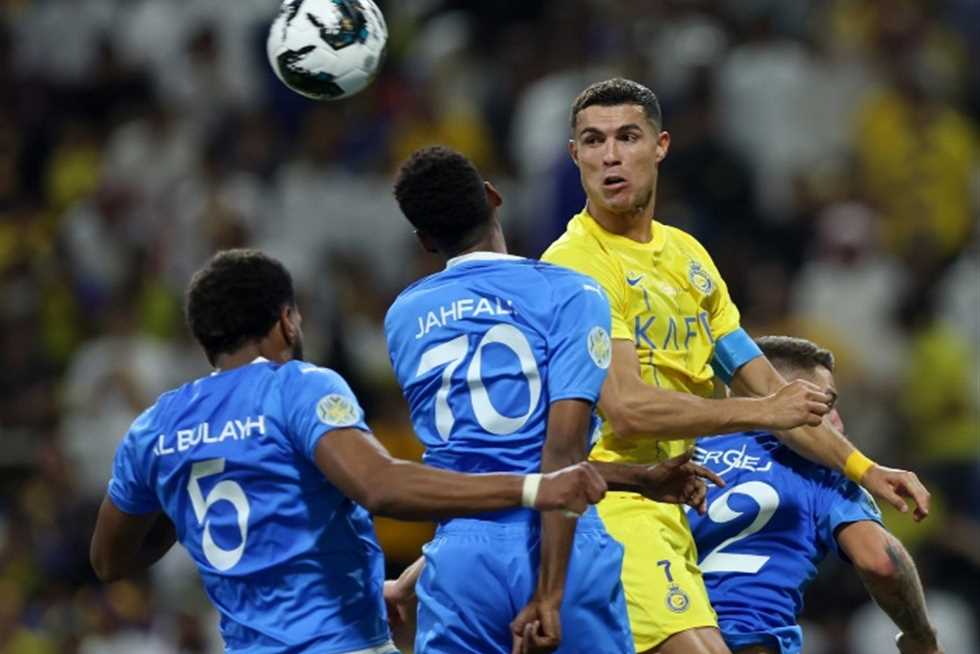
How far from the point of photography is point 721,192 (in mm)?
13156

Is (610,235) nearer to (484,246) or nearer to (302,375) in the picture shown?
(484,246)

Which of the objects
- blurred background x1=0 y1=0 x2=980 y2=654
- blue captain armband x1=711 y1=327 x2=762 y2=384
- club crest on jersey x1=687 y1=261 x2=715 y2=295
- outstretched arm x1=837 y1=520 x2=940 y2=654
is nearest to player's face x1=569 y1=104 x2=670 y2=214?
club crest on jersey x1=687 y1=261 x2=715 y2=295

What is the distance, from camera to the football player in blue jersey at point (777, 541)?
681 centimetres

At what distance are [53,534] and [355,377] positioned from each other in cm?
242

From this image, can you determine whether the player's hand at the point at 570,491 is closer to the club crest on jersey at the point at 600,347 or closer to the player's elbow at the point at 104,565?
the club crest on jersey at the point at 600,347

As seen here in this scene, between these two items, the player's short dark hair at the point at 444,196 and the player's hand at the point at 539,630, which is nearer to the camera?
the player's hand at the point at 539,630

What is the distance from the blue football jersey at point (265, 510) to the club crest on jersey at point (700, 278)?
1.58 metres

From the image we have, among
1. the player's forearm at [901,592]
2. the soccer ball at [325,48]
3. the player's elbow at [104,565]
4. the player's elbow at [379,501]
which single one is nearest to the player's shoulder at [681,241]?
the player's forearm at [901,592]

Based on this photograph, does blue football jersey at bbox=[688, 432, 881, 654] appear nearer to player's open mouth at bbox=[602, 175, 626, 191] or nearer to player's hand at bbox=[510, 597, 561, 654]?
player's open mouth at bbox=[602, 175, 626, 191]

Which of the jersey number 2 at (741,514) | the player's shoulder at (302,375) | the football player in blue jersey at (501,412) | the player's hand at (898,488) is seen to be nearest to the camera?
the player's shoulder at (302,375)

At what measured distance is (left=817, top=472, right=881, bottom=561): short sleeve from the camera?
6.88 m

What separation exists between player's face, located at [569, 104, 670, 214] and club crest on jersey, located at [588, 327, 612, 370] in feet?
2.88

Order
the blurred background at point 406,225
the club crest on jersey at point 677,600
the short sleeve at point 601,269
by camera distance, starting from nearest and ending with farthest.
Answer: the club crest on jersey at point 677,600
the short sleeve at point 601,269
the blurred background at point 406,225

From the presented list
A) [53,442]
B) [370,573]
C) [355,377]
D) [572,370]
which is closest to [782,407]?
[572,370]
